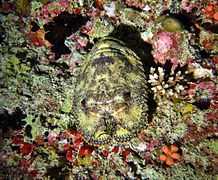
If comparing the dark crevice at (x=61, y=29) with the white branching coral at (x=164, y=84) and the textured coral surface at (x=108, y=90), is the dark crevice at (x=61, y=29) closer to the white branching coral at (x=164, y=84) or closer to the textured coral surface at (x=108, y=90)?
the textured coral surface at (x=108, y=90)

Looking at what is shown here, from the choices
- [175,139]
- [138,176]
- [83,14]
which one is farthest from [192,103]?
[83,14]

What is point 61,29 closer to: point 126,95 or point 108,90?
point 108,90

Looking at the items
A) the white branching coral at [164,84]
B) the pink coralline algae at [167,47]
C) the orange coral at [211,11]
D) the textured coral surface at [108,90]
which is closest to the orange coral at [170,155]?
the textured coral surface at [108,90]

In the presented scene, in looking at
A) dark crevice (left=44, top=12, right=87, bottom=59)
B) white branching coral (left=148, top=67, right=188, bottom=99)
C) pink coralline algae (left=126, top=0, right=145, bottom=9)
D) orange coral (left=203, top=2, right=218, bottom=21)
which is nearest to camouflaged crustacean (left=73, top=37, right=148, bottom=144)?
white branching coral (left=148, top=67, right=188, bottom=99)

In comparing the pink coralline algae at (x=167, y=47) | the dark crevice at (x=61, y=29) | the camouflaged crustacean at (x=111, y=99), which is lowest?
the camouflaged crustacean at (x=111, y=99)

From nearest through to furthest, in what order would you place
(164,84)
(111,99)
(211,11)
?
1. (111,99)
2. (164,84)
3. (211,11)

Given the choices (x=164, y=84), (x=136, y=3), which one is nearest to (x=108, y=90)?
(x=164, y=84)

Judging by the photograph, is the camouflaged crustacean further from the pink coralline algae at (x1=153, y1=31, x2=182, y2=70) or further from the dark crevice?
the dark crevice
